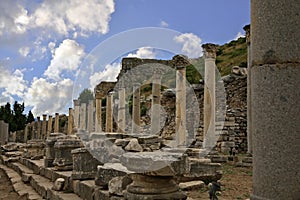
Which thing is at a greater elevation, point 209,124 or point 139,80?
point 139,80

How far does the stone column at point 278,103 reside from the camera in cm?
350

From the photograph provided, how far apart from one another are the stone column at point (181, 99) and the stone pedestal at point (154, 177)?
9.99m

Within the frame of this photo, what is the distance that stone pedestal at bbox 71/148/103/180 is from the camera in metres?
7.68

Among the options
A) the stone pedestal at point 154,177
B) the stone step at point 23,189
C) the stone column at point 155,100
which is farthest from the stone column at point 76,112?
the stone pedestal at point 154,177

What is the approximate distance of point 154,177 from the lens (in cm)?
494

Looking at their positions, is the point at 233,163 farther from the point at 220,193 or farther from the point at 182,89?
the point at 220,193

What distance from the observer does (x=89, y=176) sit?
7699 millimetres

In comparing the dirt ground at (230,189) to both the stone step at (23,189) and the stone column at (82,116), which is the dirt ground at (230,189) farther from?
the stone column at (82,116)

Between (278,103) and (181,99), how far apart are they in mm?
11920

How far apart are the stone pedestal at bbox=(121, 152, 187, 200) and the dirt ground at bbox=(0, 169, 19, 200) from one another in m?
5.94

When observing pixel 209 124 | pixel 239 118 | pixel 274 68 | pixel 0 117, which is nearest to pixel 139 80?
pixel 239 118

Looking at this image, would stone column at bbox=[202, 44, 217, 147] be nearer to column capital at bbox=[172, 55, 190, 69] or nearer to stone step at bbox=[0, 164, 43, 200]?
column capital at bbox=[172, 55, 190, 69]

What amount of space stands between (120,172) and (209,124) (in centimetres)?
815

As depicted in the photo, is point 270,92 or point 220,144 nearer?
point 270,92
